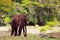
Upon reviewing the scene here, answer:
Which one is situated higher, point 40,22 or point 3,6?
point 3,6

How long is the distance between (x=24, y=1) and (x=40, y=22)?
3239 mm

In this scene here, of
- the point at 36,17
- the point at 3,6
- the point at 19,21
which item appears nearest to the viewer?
the point at 19,21

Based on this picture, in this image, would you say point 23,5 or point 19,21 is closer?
point 19,21

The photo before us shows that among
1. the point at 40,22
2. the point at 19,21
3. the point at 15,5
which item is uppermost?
the point at 19,21

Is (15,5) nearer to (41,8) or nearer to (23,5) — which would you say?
(23,5)

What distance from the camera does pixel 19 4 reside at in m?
28.2

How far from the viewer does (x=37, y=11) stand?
88.3 feet

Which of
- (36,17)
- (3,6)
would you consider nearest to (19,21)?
(3,6)

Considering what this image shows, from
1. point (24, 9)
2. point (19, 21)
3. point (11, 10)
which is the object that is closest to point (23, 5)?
point (24, 9)

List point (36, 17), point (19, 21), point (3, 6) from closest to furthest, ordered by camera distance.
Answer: point (19, 21) → point (3, 6) → point (36, 17)

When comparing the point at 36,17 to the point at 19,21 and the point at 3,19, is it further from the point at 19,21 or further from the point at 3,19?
the point at 19,21

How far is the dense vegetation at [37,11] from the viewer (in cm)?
2586

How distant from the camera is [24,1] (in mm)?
28016

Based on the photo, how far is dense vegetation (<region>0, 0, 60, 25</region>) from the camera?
25859 mm
